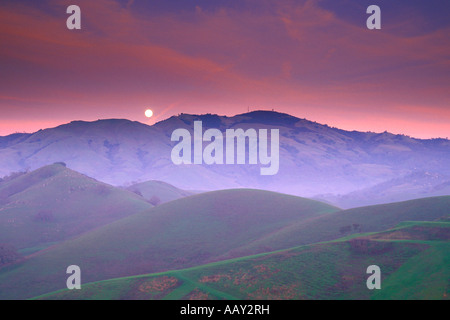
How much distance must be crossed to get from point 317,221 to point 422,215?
25.8 m

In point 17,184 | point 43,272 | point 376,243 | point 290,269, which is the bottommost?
point 43,272

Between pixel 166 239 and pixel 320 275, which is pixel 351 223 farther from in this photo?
pixel 166 239

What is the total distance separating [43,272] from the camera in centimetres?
8550

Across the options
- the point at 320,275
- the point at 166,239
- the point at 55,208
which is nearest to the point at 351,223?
the point at 320,275

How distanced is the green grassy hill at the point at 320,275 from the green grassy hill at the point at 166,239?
27.4 m

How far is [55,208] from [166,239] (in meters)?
77.9

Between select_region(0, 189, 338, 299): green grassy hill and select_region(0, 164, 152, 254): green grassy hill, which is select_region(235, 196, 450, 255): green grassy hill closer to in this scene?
select_region(0, 189, 338, 299): green grassy hill

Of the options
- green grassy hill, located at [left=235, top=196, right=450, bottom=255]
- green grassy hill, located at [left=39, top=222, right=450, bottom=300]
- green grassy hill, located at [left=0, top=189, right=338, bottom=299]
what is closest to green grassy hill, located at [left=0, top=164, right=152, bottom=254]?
green grassy hill, located at [left=0, top=189, right=338, bottom=299]

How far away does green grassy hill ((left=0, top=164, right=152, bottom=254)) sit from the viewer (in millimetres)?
→ 129625

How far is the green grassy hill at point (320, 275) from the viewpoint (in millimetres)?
46125

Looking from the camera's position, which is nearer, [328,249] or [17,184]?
[328,249]

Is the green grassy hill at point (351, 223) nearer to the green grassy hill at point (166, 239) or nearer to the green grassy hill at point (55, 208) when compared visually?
the green grassy hill at point (166, 239)
